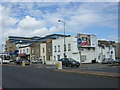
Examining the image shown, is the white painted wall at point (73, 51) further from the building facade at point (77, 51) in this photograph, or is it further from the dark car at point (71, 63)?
the dark car at point (71, 63)

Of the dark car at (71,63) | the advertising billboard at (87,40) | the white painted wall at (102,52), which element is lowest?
the dark car at (71,63)

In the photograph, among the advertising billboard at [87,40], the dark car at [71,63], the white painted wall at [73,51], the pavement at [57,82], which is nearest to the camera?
the pavement at [57,82]

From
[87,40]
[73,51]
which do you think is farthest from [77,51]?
[87,40]

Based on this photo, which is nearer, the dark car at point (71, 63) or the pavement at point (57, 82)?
the pavement at point (57, 82)

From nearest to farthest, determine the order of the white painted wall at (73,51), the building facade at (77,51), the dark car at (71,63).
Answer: the dark car at (71,63) → the white painted wall at (73,51) → the building facade at (77,51)

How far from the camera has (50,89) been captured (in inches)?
393

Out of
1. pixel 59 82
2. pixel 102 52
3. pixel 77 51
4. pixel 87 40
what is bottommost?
pixel 59 82

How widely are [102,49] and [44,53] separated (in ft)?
58.6

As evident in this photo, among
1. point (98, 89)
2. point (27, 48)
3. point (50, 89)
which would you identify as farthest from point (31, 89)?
point (27, 48)

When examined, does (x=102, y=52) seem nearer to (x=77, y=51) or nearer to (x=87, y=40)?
(x=87, y=40)

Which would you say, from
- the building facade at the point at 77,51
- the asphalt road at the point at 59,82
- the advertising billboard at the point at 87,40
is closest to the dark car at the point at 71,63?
the building facade at the point at 77,51

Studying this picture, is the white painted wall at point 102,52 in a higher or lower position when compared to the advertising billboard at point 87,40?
lower

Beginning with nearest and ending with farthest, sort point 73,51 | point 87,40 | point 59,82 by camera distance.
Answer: point 59,82 < point 73,51 < point 87,40

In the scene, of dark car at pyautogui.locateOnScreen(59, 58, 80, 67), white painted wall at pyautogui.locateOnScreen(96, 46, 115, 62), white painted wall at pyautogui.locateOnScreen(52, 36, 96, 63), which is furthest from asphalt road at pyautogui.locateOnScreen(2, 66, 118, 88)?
white painted wall at pyautogui.locateOnScreen(96, 46, 115, 62)
